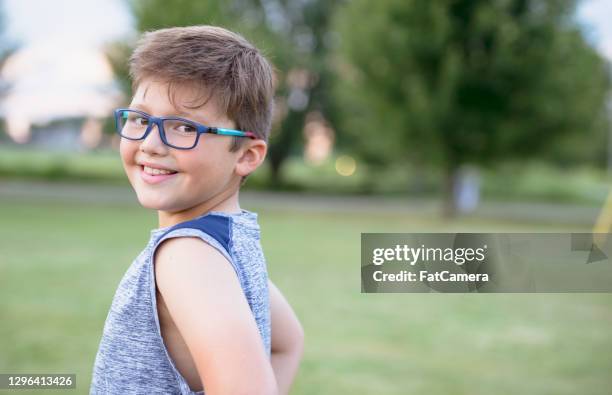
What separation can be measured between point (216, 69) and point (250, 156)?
189 mm

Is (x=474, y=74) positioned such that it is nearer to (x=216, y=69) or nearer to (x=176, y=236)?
(x=216, y=69)

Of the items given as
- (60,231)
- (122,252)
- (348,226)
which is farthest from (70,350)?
(348,226)

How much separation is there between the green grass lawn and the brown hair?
3212 mm

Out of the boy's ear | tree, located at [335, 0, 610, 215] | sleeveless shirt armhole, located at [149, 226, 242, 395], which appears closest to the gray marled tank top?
sleeveless shirt armhole, located at [149, 226, 242, 395]

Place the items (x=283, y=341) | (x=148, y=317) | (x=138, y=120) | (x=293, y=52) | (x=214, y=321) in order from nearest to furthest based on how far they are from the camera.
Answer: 1. (x=214, y=321)
2. (x=148, y=317)
3. (x=138, y=120)
4. (x=283, y=341)
5. (x=293, y=52)

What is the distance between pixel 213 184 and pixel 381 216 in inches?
679

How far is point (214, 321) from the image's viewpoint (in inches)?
43.5

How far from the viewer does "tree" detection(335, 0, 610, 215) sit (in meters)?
17.1

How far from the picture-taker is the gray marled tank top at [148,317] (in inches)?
Answer: 47.8

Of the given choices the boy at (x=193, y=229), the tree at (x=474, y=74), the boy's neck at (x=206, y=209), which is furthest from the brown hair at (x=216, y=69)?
the tree at (x=474, y=74)

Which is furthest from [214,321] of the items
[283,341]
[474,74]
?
[474,74]

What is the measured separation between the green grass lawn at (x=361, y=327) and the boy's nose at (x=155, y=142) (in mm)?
3268

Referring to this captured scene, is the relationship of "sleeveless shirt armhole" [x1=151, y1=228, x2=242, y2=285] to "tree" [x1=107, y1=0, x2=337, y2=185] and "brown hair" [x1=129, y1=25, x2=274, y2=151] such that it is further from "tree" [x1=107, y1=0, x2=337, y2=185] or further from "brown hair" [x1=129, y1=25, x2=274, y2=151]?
"tree" [x1=107, y1=0, x2=337, y2=185]

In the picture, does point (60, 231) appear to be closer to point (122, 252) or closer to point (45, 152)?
point (122, 252)
